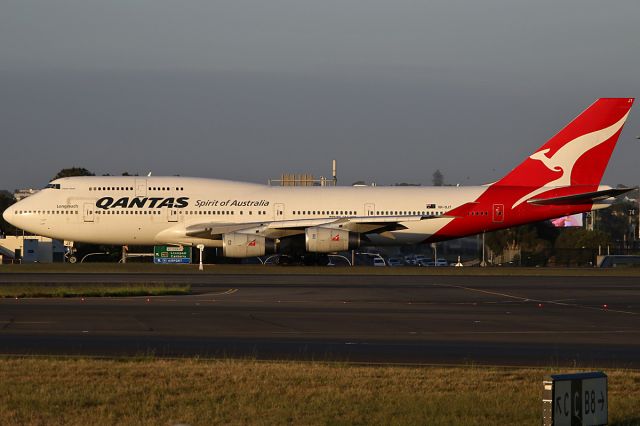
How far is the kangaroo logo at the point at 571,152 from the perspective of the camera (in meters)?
49.7

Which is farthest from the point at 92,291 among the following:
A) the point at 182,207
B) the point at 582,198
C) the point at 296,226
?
the point at 582,198

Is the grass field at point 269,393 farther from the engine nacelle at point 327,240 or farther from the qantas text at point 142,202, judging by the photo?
the qantas text at point 142,202

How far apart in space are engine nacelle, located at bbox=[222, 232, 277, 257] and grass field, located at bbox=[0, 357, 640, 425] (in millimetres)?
32092

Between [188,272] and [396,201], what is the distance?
479 inches

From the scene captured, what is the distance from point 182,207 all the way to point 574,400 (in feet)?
138

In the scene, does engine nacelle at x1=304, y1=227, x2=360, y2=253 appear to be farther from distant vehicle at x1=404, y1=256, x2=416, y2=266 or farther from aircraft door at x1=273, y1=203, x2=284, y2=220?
distant vehicle at x1=404, y1=256, x2=416, y2=266

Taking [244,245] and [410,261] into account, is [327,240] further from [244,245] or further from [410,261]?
[410,261]

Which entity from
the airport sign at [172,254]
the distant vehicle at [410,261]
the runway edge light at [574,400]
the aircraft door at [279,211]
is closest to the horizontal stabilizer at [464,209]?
the aircraft door at [279,211]

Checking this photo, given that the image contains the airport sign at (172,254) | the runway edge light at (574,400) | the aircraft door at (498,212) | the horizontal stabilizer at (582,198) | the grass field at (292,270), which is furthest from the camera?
the airport sign at (172,254)

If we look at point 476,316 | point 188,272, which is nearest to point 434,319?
point 476,316

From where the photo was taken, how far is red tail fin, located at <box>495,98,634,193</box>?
49.5 m

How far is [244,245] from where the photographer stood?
46906 mm

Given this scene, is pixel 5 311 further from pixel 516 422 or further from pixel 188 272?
pixel 188 272

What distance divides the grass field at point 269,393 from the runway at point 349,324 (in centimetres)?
175
